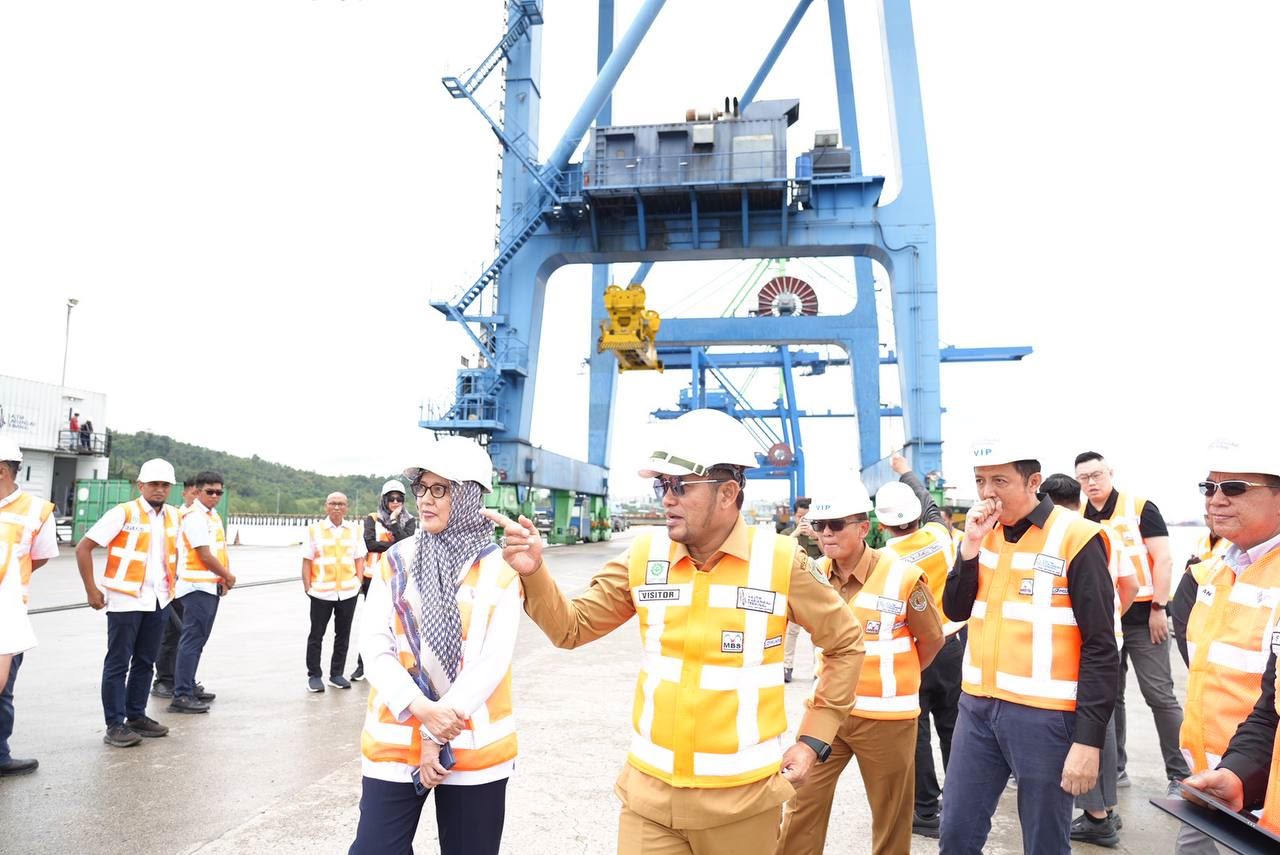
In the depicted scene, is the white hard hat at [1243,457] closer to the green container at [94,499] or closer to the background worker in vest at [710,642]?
the background worker in vest at [710,642]

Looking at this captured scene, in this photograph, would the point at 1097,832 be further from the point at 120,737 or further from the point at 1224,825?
the point at 120,737

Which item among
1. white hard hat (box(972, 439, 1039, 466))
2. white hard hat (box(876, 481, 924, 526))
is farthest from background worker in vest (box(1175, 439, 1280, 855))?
white hard hat (box(876, 481, 924, 526))

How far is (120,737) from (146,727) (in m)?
0.27

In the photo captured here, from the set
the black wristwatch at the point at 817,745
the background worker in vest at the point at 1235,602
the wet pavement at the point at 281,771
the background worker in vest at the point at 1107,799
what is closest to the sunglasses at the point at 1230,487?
the background worker in vest at the point at 1235,602

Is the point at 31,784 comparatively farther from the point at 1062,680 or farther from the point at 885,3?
the point at 885,3

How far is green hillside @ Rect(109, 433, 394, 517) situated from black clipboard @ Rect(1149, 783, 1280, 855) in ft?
172

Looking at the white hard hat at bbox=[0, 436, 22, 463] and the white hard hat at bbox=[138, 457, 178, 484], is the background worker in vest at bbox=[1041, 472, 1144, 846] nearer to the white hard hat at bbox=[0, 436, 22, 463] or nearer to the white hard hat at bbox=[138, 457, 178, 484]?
the white hard hat at bbox=[0, 436, 22, 463]

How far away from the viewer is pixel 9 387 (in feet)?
88.3

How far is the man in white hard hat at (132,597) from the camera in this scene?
17.8 feet

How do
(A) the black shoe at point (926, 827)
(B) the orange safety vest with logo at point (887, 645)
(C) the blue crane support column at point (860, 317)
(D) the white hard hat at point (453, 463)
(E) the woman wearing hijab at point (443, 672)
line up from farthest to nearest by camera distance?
(C) the blue crane support column at point (860, 317) < (A) the black shoe at point (926, 827) < (B) the orange safety vest with logo at point (887, 645) < (D) the white hard hat at point (453, 463) < (E) the woman wearing hijab at point (443, 672)

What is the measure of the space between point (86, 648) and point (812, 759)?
30.9 feet

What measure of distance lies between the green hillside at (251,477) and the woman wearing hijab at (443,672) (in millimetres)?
51004

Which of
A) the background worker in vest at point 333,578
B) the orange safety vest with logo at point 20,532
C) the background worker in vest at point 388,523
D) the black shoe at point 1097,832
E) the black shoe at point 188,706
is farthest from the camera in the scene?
the background worker in vest at point 333,578

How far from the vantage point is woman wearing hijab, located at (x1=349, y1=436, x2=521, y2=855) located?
2.43 m
